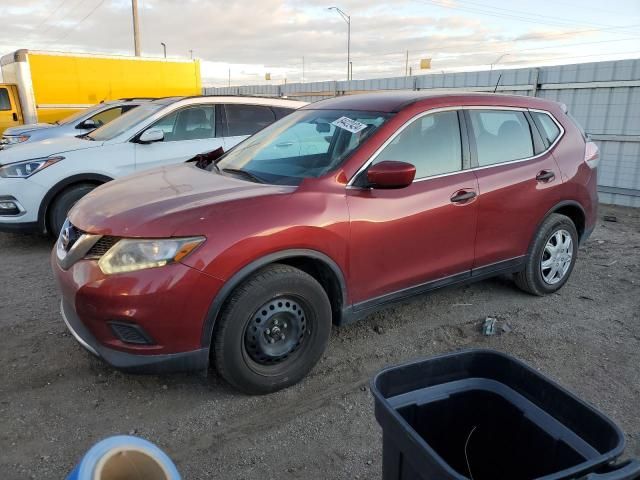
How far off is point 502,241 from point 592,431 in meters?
2.65

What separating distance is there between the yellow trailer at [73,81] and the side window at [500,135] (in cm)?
1356

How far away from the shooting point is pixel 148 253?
8.77 ft

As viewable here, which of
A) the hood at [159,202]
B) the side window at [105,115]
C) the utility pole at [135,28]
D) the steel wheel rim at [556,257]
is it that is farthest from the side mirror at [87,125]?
the utility pole at [135,28]

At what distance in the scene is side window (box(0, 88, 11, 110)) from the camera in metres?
13.7

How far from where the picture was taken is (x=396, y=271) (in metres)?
3.47

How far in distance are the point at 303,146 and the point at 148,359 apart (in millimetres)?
1867

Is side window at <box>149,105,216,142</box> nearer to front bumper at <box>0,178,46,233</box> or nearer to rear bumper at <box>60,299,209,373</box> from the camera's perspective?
front bumper at <box>0,178,46,233</box>

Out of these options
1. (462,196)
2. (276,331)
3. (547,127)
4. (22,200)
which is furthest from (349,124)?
(22,200)

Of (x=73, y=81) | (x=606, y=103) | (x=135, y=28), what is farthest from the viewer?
(x=135, y=28)

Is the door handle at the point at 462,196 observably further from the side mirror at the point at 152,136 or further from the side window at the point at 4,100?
the side window at the point at 4,100

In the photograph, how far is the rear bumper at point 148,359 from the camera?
8.96ft

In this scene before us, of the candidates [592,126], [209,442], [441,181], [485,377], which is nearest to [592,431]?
[485,377]

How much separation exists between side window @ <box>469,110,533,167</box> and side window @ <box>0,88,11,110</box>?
1390 cm

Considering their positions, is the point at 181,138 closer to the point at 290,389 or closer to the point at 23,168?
the point at 23,168
